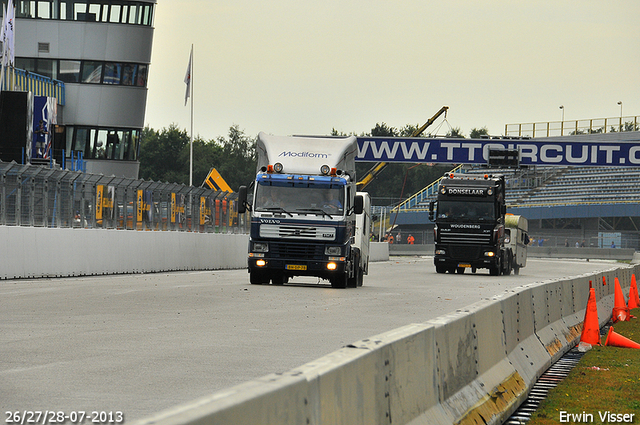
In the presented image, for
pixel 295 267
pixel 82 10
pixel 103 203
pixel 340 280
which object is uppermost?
pixel 82 10

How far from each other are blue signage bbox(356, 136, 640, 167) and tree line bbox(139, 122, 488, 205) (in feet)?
203

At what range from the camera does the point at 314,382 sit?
13.1 ft

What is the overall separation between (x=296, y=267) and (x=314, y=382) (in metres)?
18.7

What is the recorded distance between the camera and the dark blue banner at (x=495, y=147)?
5559cm

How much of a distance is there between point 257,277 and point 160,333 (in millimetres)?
11454

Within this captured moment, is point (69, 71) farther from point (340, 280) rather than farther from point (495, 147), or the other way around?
point (340, 280)

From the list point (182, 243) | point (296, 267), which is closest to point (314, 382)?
point (296, 267)

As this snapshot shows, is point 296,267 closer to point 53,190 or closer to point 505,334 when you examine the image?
point 53,190

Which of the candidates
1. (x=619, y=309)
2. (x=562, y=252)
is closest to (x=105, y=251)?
(x=619, y=309)

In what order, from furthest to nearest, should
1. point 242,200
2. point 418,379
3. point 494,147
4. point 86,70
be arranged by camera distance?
point 86,70 → point 494,147 → point 242,200 → point 418,379

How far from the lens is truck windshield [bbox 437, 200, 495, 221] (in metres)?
35.9

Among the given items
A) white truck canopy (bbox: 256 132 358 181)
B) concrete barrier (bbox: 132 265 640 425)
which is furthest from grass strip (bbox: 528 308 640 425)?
white truck canopy (bbox: 256 132 358 181)

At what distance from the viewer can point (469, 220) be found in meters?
36.2

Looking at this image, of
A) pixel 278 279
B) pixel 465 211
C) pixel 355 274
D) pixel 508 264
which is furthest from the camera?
pixel 508 264
